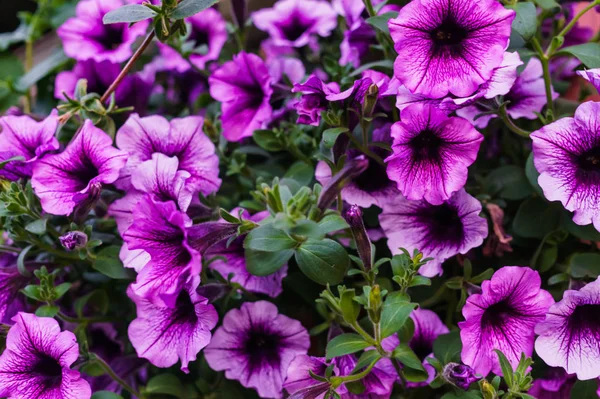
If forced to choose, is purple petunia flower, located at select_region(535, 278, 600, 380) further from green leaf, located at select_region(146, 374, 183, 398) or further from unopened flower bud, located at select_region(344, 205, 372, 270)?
green leaf, located at select_region(146, 374, 183, 398)

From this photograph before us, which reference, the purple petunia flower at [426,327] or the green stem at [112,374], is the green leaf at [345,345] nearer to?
the purple petunia flower at [426,327]

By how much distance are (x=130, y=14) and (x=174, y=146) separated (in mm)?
154

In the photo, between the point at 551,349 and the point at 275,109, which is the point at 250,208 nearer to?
the point at 275,109

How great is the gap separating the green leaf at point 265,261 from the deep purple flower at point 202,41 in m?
0.37

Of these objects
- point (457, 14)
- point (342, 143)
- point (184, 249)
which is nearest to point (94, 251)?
point (184, 249)

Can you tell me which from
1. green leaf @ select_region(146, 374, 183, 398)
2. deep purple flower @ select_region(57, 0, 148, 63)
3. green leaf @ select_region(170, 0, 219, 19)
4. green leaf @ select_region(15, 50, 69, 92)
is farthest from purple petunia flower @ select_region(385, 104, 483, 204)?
green leaf @ select_region(15, 50, 69, 92)

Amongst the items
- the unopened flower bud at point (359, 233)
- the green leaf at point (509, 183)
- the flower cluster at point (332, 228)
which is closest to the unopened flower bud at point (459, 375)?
the flower cluster at point (332, 228)

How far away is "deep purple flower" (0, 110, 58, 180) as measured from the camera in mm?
688

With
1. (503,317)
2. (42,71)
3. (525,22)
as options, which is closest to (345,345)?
(503,317)

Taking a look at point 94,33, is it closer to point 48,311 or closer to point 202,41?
point 202,41

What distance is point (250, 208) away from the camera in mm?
727

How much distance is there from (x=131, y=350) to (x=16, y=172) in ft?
0.80

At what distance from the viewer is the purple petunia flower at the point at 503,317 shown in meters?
0.59

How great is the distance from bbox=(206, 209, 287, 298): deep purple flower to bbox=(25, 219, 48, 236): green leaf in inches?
6.7
